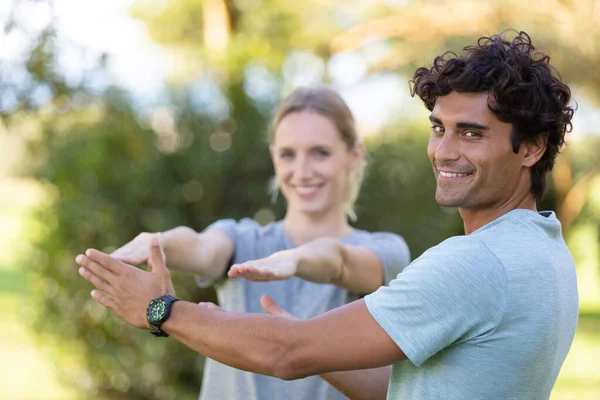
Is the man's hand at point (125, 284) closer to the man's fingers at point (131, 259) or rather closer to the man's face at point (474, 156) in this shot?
the man's fingers at point (131, 259)

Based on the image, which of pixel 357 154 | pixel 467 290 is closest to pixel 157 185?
pixel 357 154

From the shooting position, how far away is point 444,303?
1.73 metres

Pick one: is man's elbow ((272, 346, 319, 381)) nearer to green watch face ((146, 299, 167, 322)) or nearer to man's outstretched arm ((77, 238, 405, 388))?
man's outstretched arm ((77, 238, 405, 388))

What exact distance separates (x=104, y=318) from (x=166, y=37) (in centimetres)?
550

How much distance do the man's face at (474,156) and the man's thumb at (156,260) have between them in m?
0.79

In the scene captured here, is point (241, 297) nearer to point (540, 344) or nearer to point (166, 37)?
point (540, 344)

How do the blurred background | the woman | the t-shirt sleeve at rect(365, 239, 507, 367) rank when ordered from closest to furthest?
the t-shirt sleeve at rect(365, 239, 507, 367)
the woman
the blurred background

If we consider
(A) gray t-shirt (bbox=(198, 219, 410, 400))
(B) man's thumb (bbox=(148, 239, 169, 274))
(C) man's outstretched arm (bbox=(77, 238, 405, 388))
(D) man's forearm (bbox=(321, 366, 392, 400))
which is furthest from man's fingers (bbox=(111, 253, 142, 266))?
(D) man's forearm (bbox=(321, 366, 392, 400))

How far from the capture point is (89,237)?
573 cm

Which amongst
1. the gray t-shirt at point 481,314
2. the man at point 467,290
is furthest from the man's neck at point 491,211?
the gray t-shirt at point 481,314

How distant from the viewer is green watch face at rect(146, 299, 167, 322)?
6.54 ft

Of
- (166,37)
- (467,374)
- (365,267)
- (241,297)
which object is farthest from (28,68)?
(166,37)

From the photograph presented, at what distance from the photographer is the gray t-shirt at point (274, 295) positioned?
2.75 metres

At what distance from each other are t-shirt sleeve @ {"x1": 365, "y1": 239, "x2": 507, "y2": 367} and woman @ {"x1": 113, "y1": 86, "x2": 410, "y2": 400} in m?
0.68
